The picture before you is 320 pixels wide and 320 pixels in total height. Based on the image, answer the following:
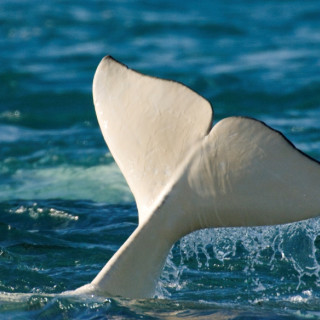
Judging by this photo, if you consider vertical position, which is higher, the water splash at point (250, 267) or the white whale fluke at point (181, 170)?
the white whale fluke at point (181, 170)

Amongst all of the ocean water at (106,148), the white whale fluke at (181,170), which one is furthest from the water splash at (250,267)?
the white whale fluke at (181,170)

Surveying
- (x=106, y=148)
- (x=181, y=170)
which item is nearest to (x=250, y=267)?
(x=181, y=170)

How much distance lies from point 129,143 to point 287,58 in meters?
11.9

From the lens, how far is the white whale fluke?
4.73 meters

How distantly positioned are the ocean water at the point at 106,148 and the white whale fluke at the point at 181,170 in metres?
0.40

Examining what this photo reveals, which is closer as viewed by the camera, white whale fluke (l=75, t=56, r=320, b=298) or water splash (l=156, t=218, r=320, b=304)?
white whale fluke (l=75, t=56, r=320, b=298)

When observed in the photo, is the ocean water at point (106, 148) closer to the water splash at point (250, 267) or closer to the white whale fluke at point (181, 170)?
the water splash at point (250, 267)

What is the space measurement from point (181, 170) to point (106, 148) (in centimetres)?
667

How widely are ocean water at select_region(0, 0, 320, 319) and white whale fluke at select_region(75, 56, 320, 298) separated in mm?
401

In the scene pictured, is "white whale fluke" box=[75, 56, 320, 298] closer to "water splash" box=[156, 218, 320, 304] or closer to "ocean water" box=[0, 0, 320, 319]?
"ocean water" box=[0, 0, 320, 319]

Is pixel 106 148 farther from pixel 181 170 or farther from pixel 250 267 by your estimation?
pixel 181 170

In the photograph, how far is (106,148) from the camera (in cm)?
1167

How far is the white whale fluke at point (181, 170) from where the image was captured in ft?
15.5

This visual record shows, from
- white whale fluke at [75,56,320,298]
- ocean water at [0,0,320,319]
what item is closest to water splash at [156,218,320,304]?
ocean water at [0,0,320,319]
